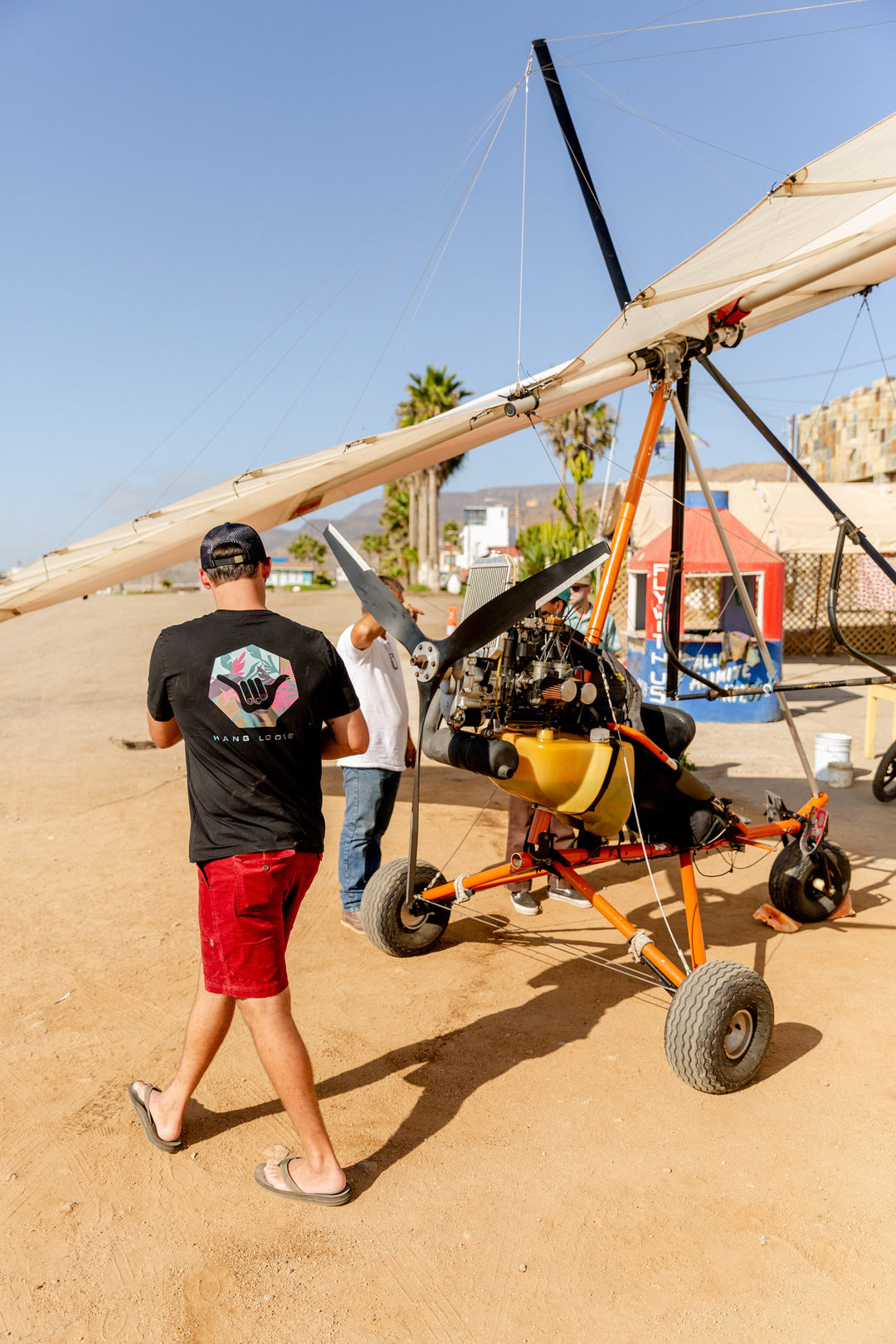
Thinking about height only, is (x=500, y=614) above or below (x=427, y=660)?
above

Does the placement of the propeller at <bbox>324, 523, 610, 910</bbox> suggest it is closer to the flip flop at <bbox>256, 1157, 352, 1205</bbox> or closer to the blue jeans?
the blue jeans

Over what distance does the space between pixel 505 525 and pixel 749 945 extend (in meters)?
94.3

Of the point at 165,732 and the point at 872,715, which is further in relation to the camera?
the point at 872,715

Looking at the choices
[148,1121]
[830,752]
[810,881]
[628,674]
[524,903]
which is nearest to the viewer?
[148,1121]

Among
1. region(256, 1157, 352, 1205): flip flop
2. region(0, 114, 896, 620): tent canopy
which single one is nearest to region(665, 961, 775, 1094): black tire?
region(256, 1157, 352, 1205): flip flop

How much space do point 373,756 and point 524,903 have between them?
163 centimetres

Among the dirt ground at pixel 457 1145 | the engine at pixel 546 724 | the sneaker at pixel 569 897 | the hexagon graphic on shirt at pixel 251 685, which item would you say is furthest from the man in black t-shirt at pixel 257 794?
the sneaker at pixel 569 897

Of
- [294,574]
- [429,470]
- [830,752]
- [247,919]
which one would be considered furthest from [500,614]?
[294,574]

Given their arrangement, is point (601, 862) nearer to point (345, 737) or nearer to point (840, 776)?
point (345, 737)

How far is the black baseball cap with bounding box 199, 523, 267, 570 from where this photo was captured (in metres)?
3.18

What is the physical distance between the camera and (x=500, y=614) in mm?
3865

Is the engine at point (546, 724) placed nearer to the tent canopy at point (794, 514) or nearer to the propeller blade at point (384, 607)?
the propeller blade at point (384, 607)

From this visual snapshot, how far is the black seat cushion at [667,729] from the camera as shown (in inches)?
204

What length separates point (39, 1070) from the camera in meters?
3.99
